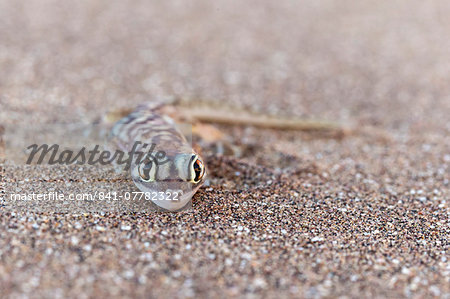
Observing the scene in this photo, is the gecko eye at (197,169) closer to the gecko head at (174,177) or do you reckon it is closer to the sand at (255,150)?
the gecko head at (174,177)

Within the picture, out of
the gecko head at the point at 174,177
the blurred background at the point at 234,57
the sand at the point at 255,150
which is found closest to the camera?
the sand at the point at 255,150

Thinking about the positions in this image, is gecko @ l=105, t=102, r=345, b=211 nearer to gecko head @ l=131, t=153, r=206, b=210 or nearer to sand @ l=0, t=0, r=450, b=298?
gecko head @ l=131, t=153, r=206, b=210

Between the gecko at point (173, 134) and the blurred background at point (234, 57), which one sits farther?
the blurred background at point (234, 57)

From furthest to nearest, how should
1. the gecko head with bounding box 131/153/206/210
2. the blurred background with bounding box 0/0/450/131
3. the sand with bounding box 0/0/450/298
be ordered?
1. the blurred background with bounding box 0/0/450/131
2. the gecko head with bounding box 131/153/206/210
3. the sand with bounding box 0/0/450/298

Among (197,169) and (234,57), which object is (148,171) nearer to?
(197,169)

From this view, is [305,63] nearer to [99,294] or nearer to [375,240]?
[375,240]

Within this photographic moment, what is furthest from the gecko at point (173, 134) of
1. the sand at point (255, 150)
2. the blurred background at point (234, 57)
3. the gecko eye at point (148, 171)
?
the blurred background at point (234, 57)

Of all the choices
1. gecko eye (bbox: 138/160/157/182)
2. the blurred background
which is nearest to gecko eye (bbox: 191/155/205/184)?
gecko eye (bbox: 138/160/157/182)
